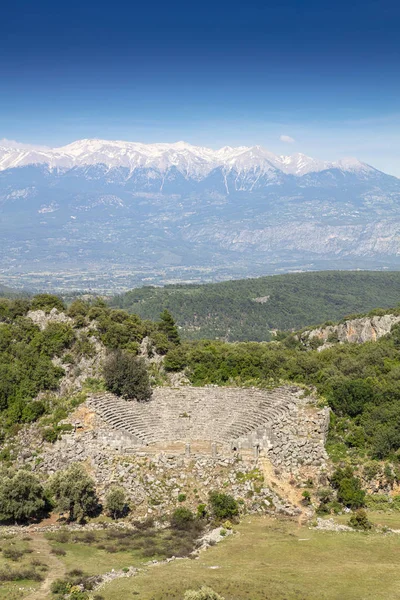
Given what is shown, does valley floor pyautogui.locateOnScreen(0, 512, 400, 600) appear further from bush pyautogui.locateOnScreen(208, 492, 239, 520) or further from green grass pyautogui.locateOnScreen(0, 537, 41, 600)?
bush pyautogui.locateOnScreen(208, 492, 239, 520)

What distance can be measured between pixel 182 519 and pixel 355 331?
69082 mm

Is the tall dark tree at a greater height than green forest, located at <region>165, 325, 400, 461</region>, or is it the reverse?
the tall dark tree

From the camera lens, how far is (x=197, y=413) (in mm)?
49125

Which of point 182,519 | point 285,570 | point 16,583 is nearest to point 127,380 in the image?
point 182,519

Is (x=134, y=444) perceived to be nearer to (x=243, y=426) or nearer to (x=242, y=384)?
(x=243, y=426)

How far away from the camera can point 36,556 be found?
29.6 m

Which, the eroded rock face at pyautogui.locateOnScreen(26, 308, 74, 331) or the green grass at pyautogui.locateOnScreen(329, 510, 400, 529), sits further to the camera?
the eroded rock face at pyautogui.locateOnScreen(26, 308, 74, 331)

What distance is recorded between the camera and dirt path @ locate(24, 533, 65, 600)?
24.9 meters

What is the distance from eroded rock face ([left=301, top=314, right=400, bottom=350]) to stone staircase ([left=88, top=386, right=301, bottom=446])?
42.5 meters

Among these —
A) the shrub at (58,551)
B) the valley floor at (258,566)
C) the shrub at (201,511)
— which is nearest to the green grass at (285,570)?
the valley floor at (258,566)

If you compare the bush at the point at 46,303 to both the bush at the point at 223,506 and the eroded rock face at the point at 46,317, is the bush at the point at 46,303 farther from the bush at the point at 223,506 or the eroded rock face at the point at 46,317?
the bush at the point at 223,506

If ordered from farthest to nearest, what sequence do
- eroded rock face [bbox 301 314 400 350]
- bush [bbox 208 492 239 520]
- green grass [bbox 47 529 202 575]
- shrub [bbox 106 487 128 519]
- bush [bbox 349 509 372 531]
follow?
eroded rock face [bbox 301 314 400 350], bush [bbox 208 492 239 520], shrub [bbox 106 487 128 519], bush [bbox 349 509 372 531], green grass [bbox 47 529 202 575]

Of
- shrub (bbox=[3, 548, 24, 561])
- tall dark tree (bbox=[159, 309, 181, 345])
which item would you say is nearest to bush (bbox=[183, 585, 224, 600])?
shrub (bbox=[3, 548, 24, 561])

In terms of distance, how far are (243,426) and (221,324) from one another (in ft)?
444
